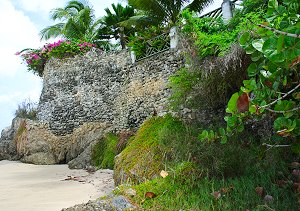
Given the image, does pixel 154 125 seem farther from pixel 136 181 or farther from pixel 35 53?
pixel 35 53

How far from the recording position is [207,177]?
3756mm

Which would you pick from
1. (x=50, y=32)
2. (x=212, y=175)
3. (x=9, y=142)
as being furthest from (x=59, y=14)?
(x=212, y=175)

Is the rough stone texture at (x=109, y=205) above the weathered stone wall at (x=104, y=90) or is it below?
below

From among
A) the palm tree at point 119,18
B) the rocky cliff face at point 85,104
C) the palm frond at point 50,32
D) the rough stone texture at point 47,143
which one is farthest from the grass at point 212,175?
the palm frond at point 50,32

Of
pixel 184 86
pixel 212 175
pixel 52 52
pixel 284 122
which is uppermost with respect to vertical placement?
pixel 52 52

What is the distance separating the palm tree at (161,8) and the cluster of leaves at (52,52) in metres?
2.27

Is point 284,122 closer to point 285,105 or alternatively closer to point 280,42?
point 285,105

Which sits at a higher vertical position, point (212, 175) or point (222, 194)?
point (212, 175)

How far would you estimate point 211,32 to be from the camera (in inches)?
269

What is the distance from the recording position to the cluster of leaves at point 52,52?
12.5m

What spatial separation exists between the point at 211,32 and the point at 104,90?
524cm

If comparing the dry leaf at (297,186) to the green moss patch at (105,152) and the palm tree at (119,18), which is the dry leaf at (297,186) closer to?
the green moss patch at (105,152)

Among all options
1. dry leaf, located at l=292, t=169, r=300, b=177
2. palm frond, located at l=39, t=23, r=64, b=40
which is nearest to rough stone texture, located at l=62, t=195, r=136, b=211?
dry leaf, located at l=292, t=169, r=300, b=177

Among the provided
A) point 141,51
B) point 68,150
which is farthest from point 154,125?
point 68,150
